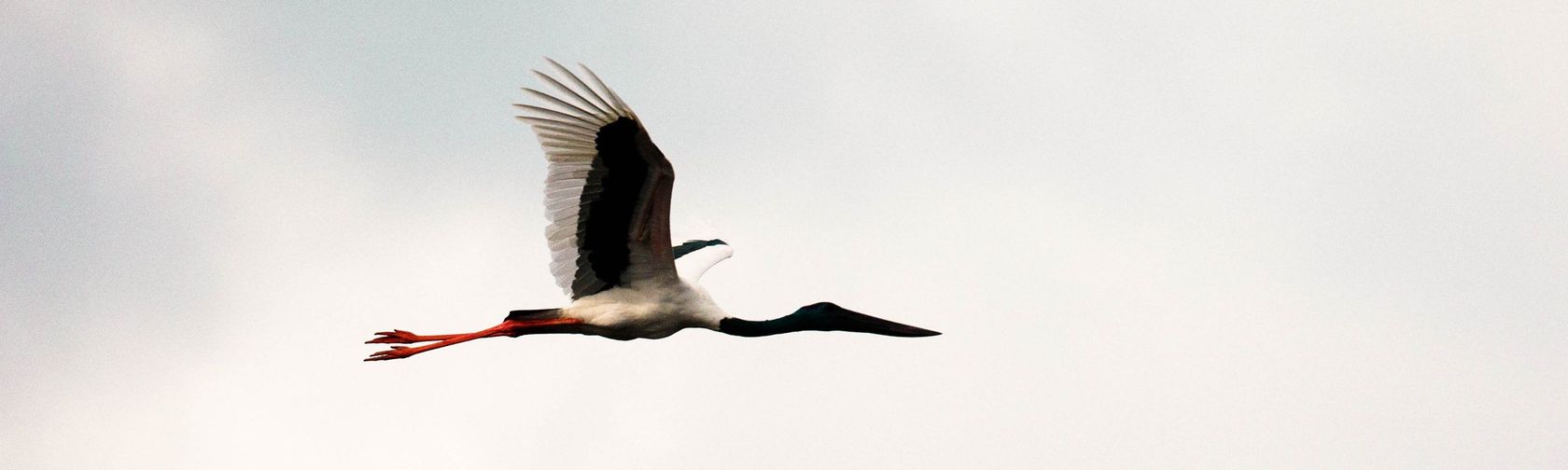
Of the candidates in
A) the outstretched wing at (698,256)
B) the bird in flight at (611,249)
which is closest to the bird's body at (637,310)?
the bird in flight at (611,249)

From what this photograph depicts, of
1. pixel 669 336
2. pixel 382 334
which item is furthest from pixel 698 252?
pixel 382 334

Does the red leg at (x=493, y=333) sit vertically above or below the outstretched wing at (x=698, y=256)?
below

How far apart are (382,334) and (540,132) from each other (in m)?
3.58

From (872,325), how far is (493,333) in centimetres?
473

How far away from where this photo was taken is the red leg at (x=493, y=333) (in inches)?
919

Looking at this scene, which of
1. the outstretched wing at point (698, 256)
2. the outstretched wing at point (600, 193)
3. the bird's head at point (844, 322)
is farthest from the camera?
the outstretched wing at point (698, 256)

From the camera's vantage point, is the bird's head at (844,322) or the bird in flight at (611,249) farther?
the bird's head at (844,322)

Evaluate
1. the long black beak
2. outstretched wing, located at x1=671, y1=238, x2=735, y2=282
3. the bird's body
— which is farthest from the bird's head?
outstretched wing, located at x1=671, y1=238, x2=735, y2=282

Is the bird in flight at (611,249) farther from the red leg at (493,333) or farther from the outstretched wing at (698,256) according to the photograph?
the outstretched wing at (698,256)

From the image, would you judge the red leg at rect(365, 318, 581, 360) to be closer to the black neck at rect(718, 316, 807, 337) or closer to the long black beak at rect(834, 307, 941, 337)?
the black neck at rect(718, 316, 807, 337)

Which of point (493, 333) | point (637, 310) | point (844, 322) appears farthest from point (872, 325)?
point (493, 333)

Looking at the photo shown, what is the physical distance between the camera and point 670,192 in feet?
72.4

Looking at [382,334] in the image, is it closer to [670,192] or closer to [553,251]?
[553,251]

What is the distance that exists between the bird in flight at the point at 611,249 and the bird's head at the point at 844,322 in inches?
0.5
